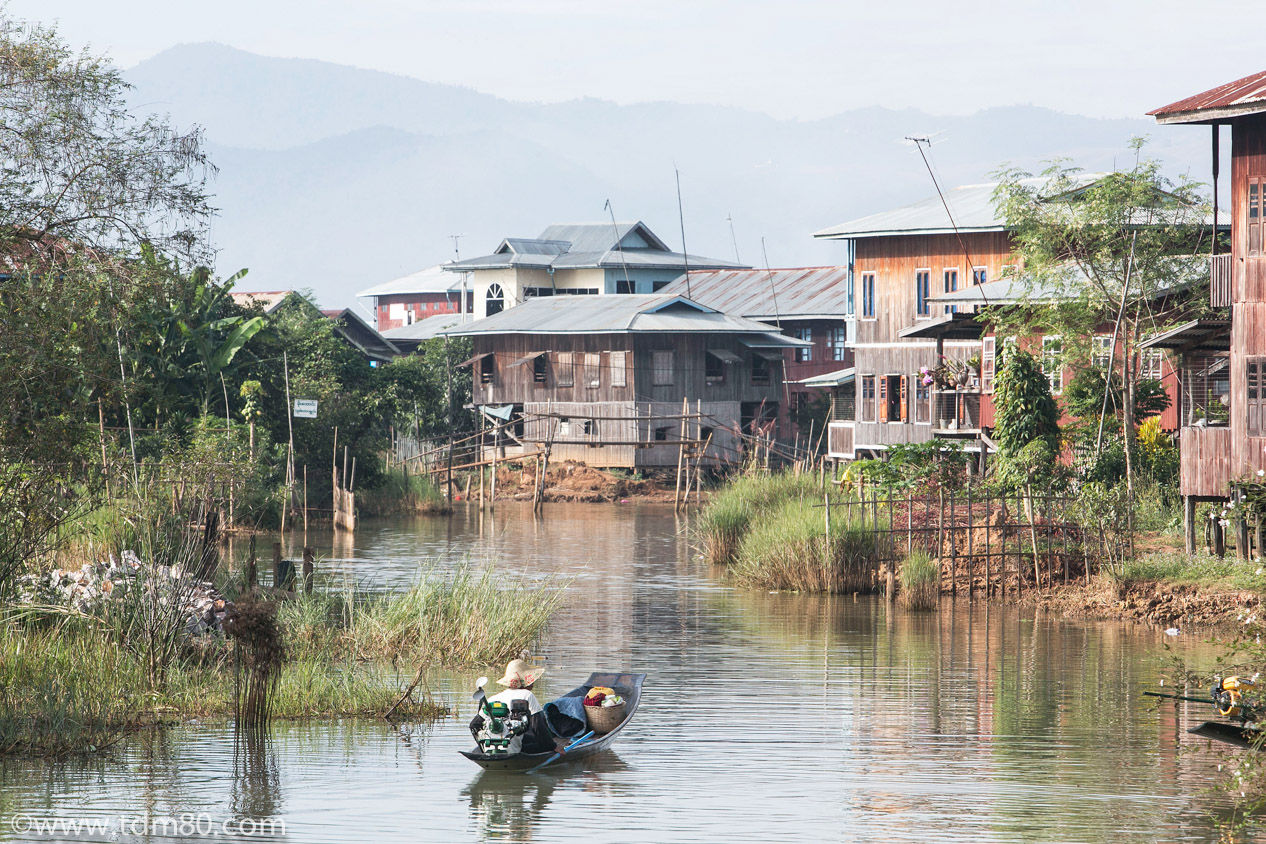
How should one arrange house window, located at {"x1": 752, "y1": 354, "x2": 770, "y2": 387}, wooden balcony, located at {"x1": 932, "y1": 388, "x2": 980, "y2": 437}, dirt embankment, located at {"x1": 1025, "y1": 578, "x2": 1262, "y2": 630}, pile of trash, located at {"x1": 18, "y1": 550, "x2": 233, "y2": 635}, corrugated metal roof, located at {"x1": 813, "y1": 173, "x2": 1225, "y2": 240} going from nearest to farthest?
pile of trash, located at {"x1": 18, "y1": 550, "x2": 233, "y2": 635}
dirt embankment, located at {"x1": 1025, "y1": 578, "x2": 1262, "y2": 630}
wooden balcony, located at {"x1": 932, "y1": 388, "x2": 980, "y2": 437}
corrugated metal roof, located at {"x1": 813, "y1": 173, "x2": 1225, "y2": 240}
house window, located at {"x1": 752, "y1": 354, "x2": 770, "y2": 387}

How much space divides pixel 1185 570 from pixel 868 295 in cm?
2348

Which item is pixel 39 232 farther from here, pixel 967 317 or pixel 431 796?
pixel 967 317

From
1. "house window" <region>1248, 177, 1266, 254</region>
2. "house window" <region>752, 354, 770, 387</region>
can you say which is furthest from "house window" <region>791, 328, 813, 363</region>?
"house window" <region>1248, 177, 1266, 254</region>

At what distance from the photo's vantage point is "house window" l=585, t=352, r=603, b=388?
55875 mm

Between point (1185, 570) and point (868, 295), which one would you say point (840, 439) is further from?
point (1185, 570)

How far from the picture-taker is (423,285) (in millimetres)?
99312

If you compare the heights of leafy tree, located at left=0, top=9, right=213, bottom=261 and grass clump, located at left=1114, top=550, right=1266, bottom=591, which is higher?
leafy tree, located at left=0, top=9, right=213, bottom=261

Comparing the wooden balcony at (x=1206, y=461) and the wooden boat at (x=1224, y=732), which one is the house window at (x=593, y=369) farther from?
the wooden boat at (x=1224, y=732)

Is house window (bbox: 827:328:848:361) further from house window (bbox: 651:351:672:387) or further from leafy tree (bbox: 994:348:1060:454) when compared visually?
leafy tree (bbox: 994:348:1060:454)

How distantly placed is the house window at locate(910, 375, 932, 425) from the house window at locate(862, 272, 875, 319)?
2886 mm

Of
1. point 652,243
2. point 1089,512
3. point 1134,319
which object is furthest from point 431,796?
point 652,243

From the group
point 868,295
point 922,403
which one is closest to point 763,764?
point 922,403

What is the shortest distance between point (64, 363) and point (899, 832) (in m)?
9.37

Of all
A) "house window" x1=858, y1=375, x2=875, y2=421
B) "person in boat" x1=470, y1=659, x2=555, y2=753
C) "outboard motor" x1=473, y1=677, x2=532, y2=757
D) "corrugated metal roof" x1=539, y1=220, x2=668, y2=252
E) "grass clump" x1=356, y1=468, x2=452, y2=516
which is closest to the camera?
"outboard motor" x1=473, y1=677, x2=532, y2=757
